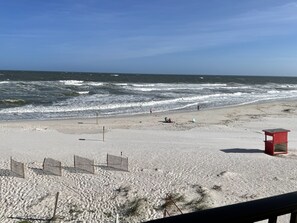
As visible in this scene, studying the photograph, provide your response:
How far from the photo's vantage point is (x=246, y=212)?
4.95 ft

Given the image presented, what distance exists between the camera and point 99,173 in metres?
15.0

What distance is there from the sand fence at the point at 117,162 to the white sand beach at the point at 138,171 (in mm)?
346

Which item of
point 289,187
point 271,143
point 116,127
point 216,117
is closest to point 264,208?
point 289,187

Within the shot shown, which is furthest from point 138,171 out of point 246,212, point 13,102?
point 13,102

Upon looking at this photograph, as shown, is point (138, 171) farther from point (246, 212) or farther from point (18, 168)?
point (246, 212)

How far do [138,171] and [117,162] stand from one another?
913 millimetres

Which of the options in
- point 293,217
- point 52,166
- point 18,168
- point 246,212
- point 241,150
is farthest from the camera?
point 241,150

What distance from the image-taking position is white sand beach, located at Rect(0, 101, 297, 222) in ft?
39.1

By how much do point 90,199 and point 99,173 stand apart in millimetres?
2552

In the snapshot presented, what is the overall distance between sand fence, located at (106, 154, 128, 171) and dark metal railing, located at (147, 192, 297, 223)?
13926mm

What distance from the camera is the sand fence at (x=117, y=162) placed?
15.5 m

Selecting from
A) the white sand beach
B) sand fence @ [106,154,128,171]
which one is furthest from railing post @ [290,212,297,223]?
sand fence @ [106,154,128,171]

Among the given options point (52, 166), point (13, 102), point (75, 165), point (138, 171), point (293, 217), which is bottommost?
point (138, 171)

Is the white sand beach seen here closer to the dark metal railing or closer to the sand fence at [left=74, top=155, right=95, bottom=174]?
the sand fence at [left=74, top=155, right=95, bottom=174]
